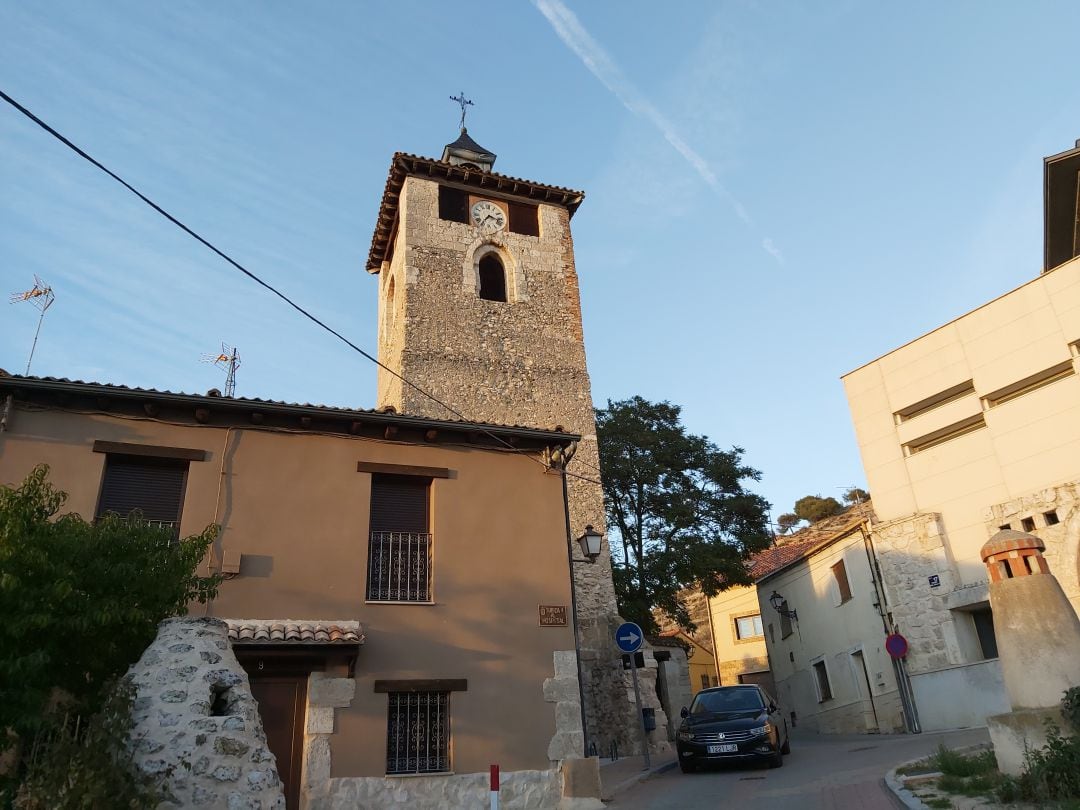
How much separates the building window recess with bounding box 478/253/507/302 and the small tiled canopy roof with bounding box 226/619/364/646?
15.2m

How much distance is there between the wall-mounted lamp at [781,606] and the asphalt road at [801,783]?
31.6 feet

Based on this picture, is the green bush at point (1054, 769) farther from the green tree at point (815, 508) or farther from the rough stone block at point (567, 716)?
the green tree at point (815, 508)

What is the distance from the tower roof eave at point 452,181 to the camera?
2381 centimetres

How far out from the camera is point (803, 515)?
50719 millimetres

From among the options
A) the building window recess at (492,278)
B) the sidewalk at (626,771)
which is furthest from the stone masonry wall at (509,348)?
the sidewalk at (626,771)

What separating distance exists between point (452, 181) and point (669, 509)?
39.1ft

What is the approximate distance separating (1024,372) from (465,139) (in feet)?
63.7

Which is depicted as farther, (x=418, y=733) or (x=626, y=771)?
(x=626, y=771)

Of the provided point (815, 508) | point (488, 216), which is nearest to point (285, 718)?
point (488, 216)

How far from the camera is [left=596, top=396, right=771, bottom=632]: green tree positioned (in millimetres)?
23891

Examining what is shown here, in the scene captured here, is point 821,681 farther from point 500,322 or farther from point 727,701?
point 500,322

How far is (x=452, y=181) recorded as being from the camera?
2455 cm

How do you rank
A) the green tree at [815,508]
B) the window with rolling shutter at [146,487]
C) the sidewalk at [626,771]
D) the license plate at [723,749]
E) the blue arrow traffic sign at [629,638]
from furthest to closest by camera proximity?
the green tree at [815,508] < the blue arrow traffic sign at [629,638] < the license plate at [723,749] < the sidewalk at [626,771] < the window with rolling shutter at [146,487]

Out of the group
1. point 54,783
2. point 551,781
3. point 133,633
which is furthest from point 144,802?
point 551,781
